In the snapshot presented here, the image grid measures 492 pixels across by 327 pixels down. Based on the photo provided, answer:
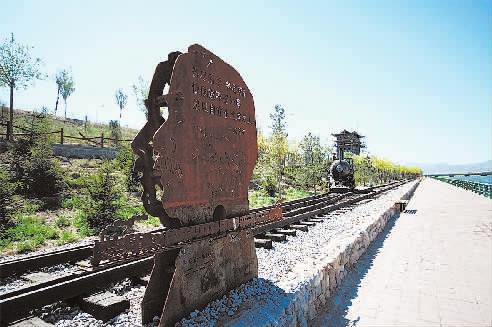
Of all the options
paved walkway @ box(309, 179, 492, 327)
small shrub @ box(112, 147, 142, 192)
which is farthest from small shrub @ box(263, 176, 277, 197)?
paved walkway @ box(309, 179, 492, 327)

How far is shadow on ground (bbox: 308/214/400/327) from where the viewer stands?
388 centimetres

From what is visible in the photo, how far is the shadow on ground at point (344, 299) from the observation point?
12.7 feet

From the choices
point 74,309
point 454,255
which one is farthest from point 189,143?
point 454,255

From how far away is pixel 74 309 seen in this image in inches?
130

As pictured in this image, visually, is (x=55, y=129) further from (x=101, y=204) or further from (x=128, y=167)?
(x=101, y=204)

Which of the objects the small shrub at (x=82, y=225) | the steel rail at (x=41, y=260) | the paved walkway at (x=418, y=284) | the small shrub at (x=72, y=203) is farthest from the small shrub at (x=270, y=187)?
the steel rail at (x=41, y=260)

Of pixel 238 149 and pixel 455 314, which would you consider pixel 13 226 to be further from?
pixel 455 314

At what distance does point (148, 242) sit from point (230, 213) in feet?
4.62

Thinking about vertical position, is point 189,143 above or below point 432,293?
above

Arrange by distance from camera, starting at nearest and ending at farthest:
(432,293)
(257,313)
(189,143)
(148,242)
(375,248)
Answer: (148,242)
(257,313)
(189,143)
(432,293)
(375,248)

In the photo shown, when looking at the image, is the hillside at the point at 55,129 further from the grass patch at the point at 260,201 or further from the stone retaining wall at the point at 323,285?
the stone retaining wall at the point at 323,285

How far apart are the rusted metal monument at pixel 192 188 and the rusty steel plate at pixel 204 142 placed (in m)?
0.01

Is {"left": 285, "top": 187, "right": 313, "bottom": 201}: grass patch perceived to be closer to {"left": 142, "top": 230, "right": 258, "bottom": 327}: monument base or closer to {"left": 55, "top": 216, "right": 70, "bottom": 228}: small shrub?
{"left": 55, "top": 216, "right": 70, "bottom": 228}: small shrub

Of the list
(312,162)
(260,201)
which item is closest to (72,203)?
(260,201)
